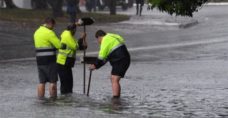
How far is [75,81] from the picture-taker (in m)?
20.2

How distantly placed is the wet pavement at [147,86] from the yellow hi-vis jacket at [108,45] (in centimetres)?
91

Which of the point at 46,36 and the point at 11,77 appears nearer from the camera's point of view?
the point at 46,36

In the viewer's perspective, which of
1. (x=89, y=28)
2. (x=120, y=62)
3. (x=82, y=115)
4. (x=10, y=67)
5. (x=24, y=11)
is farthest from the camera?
(x=24, y=11)

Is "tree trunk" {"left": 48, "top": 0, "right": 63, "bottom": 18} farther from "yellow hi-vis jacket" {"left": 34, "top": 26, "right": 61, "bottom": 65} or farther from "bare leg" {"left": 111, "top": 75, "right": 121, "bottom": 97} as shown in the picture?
"bare leg" {"left": 111, "top": 75, "right": 121, "bottom": 97}

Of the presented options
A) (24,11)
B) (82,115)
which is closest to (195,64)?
(82,115)

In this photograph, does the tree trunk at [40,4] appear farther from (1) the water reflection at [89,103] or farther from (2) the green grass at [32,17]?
(1) the water reflection at [89,103]

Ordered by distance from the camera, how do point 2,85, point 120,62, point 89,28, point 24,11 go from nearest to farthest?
1. point 120,62
2. point 2,85
3. point 89,28
4. point 24,11

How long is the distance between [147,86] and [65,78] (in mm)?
3001

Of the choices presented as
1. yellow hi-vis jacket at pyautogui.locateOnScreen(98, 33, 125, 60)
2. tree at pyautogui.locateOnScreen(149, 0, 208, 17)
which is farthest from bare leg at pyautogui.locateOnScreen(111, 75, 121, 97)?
tree at pyautogui.locateOnScreen(149, 0, 208, 17)

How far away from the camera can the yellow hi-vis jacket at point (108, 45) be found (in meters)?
15.8

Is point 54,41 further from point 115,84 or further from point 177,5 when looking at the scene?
point 177,5

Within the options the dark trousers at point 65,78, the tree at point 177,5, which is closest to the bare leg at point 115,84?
the dark trousers at point 65,78

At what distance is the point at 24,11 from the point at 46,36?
31.2 m

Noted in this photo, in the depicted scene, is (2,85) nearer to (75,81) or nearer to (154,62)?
(75,81)
